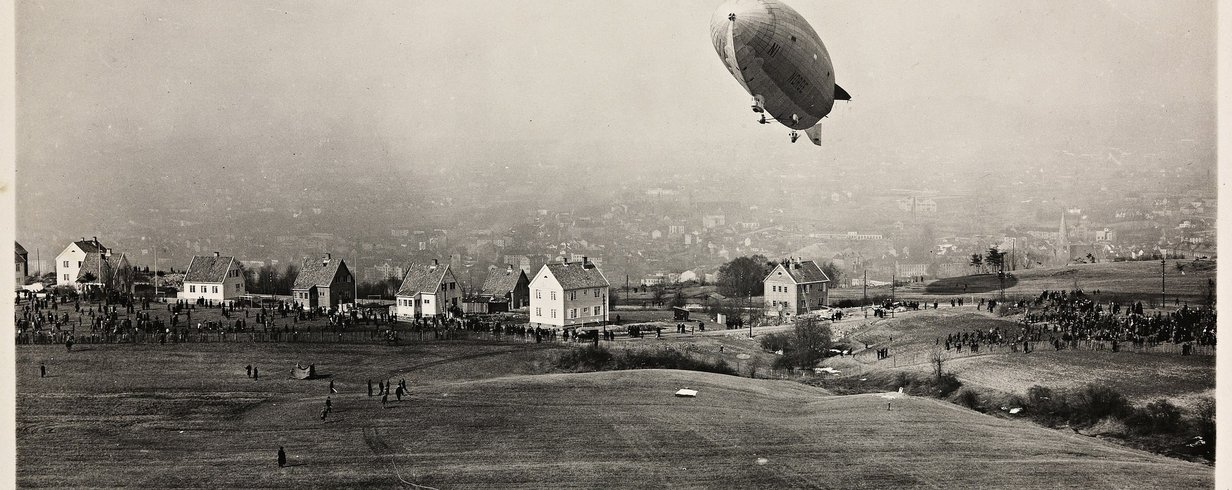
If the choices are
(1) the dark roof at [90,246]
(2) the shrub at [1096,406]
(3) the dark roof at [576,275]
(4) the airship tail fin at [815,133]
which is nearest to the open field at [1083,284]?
(2) the shrub at [1096,406]

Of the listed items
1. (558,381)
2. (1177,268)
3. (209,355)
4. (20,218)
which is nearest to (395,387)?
(558,381)

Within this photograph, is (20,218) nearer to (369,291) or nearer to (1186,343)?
(369,291)

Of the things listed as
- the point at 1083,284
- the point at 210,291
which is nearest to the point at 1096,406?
the point at 1083,284

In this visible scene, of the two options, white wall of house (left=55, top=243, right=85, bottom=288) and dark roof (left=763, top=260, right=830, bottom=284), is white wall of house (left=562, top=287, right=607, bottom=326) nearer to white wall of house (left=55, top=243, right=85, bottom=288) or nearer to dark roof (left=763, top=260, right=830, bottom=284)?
dark roof (left=763, top=260, right=830, bottom=284)

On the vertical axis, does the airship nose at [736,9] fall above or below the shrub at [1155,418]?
above

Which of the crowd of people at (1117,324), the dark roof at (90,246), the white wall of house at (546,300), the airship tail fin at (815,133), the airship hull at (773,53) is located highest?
the airship hull at (773,53)

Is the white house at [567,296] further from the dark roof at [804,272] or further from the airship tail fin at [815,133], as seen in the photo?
the dark roof at [804,272]
